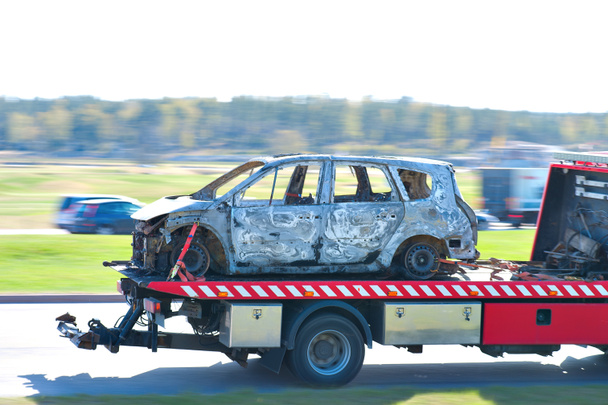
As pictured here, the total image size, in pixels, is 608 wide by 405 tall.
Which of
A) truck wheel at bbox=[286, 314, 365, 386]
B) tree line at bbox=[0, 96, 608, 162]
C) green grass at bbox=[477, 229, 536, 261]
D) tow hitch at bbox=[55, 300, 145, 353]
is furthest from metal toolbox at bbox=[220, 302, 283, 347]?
tree line at bbox=[0, 96, 608, 162]

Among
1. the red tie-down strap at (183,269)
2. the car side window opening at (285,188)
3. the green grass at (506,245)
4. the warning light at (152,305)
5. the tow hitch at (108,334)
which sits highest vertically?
the car side window opening at (285,188)

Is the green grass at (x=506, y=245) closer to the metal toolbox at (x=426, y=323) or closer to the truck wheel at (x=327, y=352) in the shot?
the metal toolbox at (x=426, y=323)

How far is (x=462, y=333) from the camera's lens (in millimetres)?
8500

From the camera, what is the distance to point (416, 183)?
9.11 meters

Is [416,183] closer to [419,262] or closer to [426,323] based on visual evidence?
[419,262]

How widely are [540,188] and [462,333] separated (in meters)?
26.4

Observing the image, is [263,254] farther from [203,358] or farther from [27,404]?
[27,404]

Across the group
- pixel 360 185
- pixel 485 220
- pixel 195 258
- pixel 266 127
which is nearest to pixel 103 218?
pixel 485 220

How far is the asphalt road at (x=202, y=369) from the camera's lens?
8102mm

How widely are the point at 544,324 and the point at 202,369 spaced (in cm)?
413

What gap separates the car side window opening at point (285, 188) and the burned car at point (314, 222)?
0.01 metres

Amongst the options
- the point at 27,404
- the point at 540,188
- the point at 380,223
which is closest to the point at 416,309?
the point at 380,223

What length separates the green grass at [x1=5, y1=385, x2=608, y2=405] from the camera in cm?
709

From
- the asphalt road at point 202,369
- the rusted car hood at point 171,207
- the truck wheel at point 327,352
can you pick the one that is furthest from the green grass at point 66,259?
the truck wheel at point 327,352
